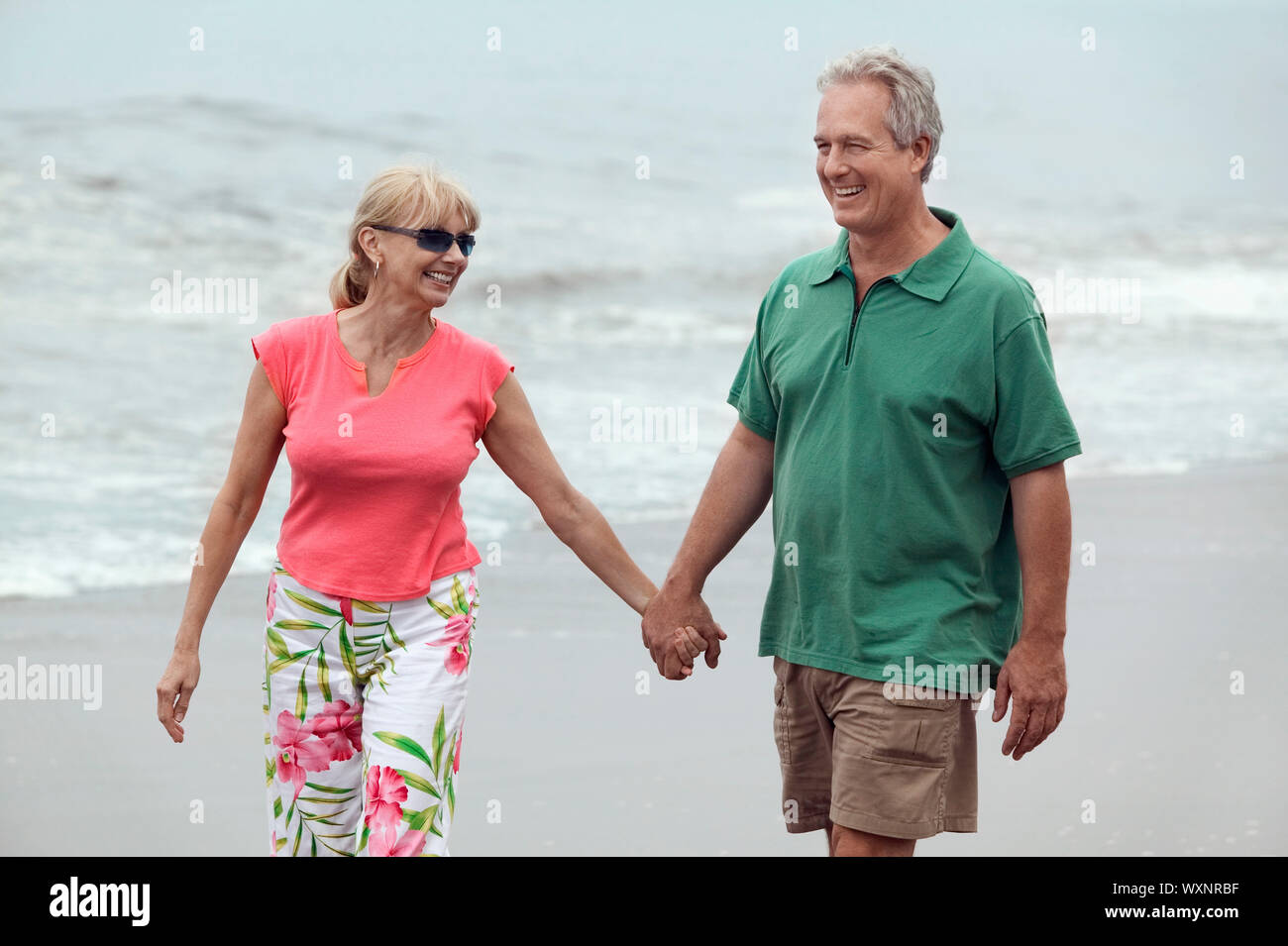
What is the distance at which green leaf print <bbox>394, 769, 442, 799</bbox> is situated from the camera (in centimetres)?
312

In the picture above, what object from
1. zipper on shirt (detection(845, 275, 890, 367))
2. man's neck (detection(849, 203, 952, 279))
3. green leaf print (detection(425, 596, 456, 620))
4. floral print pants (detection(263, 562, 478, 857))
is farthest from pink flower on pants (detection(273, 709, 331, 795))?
man's neck (detection(849, 203, 952, 279))

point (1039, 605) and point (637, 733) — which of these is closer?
point (1039, 605)

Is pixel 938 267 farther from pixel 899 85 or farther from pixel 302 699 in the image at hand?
pixel 302 699

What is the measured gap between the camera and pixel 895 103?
308 centimetres

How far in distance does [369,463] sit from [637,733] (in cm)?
271

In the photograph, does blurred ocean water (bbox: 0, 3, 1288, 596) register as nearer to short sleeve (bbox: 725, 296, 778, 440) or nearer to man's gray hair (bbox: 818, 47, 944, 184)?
short sleeve (bbox: 725, 296, 778, 440)

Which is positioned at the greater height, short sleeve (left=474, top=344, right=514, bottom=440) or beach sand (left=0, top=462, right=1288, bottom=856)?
short sleeve (left=474, top=344, right=514, bottom=440)

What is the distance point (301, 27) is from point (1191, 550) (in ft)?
45.2

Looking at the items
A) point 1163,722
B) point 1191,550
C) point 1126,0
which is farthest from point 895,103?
point 1126,0

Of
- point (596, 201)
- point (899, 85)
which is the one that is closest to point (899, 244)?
point (899, 85)

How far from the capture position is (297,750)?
325cm

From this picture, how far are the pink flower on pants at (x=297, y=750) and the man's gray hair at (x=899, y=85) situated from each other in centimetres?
170

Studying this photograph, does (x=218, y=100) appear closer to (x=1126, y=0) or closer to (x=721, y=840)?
(x=1126, y=0)

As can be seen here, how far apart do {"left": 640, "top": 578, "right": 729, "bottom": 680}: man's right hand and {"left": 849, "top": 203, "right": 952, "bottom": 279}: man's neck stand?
0.84m
